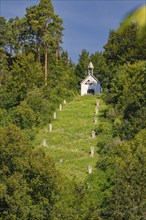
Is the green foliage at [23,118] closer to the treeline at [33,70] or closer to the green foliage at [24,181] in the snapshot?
the treeline at [33,70]

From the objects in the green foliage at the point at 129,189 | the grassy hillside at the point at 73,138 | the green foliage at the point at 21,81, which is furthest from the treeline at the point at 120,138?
the green foliage at the point at 21,81

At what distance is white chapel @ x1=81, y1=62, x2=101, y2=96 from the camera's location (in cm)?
6519

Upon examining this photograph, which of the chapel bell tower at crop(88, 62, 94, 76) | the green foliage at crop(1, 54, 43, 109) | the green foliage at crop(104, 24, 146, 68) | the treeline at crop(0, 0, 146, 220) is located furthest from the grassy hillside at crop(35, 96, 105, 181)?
the chapel bell tower at crop(88, 62, 94, 76)

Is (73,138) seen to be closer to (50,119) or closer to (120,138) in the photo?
(120,138)

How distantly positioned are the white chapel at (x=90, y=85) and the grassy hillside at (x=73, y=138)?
430 inches

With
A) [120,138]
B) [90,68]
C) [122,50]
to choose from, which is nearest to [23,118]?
[120,138]

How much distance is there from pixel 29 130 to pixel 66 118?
681 cm

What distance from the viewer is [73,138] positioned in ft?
137

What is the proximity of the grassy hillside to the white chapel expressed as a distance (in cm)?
1093

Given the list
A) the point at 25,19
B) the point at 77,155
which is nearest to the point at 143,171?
the point at 77,155

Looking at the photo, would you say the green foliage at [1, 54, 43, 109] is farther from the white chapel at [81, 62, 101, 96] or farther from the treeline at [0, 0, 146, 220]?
the white chapel at [81, 62, 101, 96]

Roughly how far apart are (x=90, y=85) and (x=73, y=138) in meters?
24.4

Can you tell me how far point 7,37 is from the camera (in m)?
65.1

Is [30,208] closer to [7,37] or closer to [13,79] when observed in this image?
[13,79]
